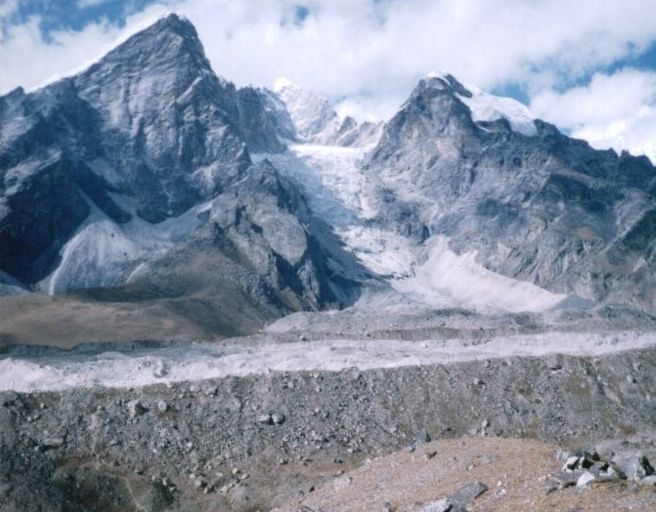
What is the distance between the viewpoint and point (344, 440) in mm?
48375

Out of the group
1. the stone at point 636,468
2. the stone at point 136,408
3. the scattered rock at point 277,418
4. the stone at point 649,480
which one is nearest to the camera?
the stone at point 649,480

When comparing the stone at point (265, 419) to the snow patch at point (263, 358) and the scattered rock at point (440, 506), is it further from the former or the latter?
the scattered rock at point (440, 506)

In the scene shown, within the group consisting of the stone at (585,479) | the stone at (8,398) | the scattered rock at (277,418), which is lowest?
the scattered rock at (277,418)

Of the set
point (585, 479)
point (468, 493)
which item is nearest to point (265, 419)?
point (468, 493)

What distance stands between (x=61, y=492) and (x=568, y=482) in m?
29.2

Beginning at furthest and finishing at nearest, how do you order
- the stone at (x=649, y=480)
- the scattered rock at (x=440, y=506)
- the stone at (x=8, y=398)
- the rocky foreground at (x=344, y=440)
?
1. the stone at (x=8, y=398)
2. the rocky foreground at (x=344, y=440)
3. the scattered rock at (x=440, y=506)
4. the stone at (x=649, y=480)

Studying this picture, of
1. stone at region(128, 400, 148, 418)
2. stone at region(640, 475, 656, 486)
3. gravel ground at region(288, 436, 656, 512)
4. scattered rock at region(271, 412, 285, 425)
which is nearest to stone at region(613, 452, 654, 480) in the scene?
stone at region(640, 475, 656, 486)

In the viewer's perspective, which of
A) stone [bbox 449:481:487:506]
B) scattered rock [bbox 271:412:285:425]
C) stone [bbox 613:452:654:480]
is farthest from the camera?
scattered rock [bbox 271:412:285:425]

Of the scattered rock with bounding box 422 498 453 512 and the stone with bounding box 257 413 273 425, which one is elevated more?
the scattered rock with bounding box 422 498 453 512

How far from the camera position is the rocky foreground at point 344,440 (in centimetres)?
2509

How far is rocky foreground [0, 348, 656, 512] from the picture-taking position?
25094 millimetres

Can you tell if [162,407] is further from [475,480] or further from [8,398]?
[475,480]

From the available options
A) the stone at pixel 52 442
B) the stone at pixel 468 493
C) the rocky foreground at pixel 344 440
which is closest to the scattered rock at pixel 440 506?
the rocky foreground at pixel 344 440

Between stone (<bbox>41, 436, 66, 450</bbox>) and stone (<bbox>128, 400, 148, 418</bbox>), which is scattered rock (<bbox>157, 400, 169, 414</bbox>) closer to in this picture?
stone (<bbox>128, 400, 148, 418</bbox>)
